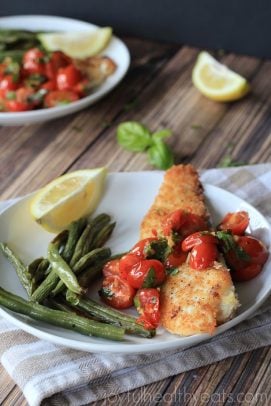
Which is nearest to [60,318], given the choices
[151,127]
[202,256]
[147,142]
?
[202,256]

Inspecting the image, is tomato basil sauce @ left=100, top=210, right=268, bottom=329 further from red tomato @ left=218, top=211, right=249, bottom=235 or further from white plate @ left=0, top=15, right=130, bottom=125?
white plate @ left=0, top=15, right=130, bottom=125

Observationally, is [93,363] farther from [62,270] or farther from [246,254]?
[246,254]

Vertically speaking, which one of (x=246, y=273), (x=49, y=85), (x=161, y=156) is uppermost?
(x=49, y=85)

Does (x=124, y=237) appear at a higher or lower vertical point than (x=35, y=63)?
lower

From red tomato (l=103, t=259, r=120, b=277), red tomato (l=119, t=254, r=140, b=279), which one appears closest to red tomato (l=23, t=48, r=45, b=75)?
red tomato (l=103, t=259, r=120, b=277)

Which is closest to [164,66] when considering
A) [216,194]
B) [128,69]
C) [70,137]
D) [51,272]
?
[128,69]

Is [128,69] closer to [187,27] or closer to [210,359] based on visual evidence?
[187,27]
